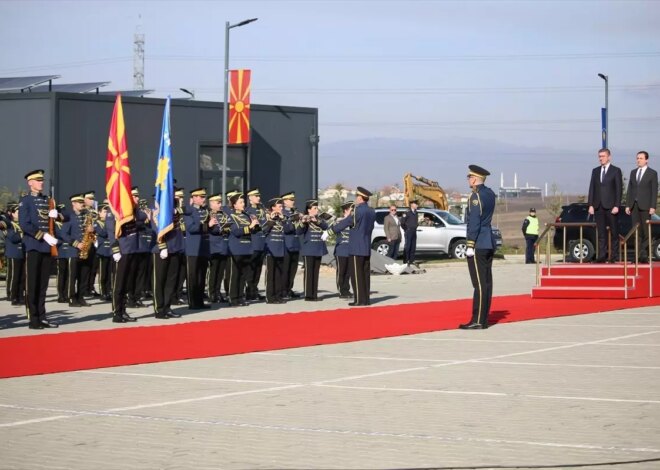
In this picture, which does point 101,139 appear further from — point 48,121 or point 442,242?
point 442,242

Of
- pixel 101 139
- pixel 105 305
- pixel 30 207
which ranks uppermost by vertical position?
pixel 101 139

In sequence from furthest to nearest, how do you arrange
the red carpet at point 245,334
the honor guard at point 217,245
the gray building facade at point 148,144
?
the gray building facade at point 148,144 → the honor guard at point 217,245 → the red carpet at point 245,334

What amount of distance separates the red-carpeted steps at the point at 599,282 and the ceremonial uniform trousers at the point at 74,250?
26.7 ft

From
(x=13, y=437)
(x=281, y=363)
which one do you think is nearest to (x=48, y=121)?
(x=281, y=363)

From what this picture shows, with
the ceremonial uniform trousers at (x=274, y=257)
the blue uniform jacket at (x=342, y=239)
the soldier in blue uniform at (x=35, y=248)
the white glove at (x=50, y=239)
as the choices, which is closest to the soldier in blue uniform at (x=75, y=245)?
the ceremonial uniform trousers at (x=274, y=257)

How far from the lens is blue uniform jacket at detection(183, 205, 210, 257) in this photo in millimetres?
19969

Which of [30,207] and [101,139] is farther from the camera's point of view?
[101,139]

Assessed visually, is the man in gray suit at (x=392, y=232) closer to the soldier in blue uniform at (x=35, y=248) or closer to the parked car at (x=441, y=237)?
the parked car at (x=441, y=237)

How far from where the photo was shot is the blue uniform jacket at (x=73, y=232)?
840 inches

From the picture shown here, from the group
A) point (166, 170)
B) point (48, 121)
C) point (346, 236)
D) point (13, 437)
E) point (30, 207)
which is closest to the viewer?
point (13, 437)

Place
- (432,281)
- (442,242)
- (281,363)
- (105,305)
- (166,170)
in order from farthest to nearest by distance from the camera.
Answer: (442,242), (432,281), (105,305), (166,170), (281,363)

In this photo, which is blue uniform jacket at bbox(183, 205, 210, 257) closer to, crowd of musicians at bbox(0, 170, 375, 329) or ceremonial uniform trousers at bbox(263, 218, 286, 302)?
crowd of musicians at bbox(0, 170, 375, 329)

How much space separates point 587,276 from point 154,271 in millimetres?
7908

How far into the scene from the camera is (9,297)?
22.1 metres
